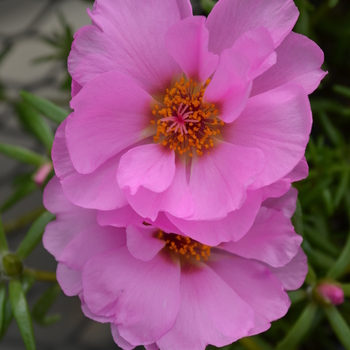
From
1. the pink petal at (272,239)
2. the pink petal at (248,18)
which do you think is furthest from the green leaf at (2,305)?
the pink petal at (248,18)

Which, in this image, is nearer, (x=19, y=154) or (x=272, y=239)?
(x=272, y=239)

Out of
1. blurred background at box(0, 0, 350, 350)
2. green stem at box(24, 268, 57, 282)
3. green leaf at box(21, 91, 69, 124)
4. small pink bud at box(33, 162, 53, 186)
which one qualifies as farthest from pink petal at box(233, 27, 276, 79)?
small pink bud at box(33, 162, 53, 186)

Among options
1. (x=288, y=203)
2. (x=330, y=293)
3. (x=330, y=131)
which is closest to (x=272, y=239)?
(x=288, y=203)

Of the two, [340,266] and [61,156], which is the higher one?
Answer: [61,156]

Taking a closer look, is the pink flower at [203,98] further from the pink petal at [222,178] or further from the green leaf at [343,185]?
the green leaf at [343,185]

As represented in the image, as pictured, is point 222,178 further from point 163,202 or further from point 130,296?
point 130,296

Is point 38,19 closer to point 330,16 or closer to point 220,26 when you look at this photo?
point 330,16

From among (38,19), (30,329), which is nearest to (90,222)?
(30,329)
